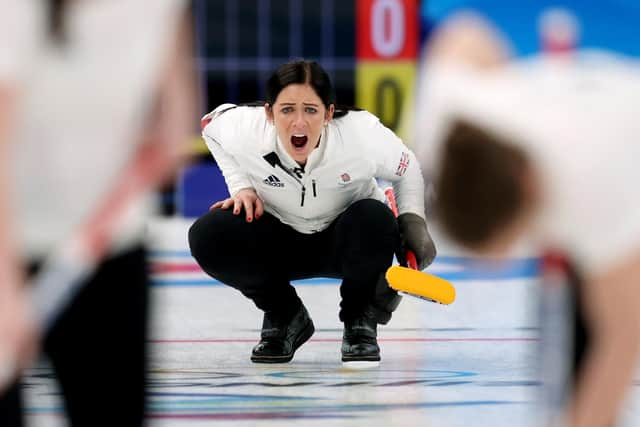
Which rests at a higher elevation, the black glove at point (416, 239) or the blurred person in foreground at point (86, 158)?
the blurred person in foreground at point (86, 158)

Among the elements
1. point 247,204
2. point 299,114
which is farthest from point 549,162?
point 247,204

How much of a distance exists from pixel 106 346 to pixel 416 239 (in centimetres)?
240

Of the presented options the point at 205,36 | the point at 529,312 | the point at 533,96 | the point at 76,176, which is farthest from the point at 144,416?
the point at 205,36

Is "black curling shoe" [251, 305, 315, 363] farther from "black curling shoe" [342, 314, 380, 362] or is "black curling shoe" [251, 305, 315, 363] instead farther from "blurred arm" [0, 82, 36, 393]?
"blurred arm" [0, 82, 36, 393]

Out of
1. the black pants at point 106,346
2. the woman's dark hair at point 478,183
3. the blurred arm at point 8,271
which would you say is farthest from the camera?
the black pants at point 106,346

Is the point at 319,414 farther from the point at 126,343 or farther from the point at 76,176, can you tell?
the point at 76,176

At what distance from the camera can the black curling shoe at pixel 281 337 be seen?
153 inches

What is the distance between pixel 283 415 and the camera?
10.1 ft

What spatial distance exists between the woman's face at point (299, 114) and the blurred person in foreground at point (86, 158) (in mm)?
2228

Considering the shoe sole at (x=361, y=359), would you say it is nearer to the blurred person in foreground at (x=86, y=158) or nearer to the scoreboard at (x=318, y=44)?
the blurred person in foreground at (x=86, y=158)

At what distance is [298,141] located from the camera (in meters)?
3.84

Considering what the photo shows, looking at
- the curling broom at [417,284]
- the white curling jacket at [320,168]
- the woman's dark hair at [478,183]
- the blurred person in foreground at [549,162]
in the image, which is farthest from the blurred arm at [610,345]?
the white curling jacket at [320,168]

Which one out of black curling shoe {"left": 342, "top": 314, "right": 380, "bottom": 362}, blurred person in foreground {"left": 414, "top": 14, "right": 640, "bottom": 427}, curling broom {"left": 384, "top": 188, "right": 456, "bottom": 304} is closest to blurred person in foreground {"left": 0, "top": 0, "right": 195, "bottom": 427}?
blurred person in foreground {"left": 414, "top": 14, "right": 640, "bottom": 427}

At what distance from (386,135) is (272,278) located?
0.54m
